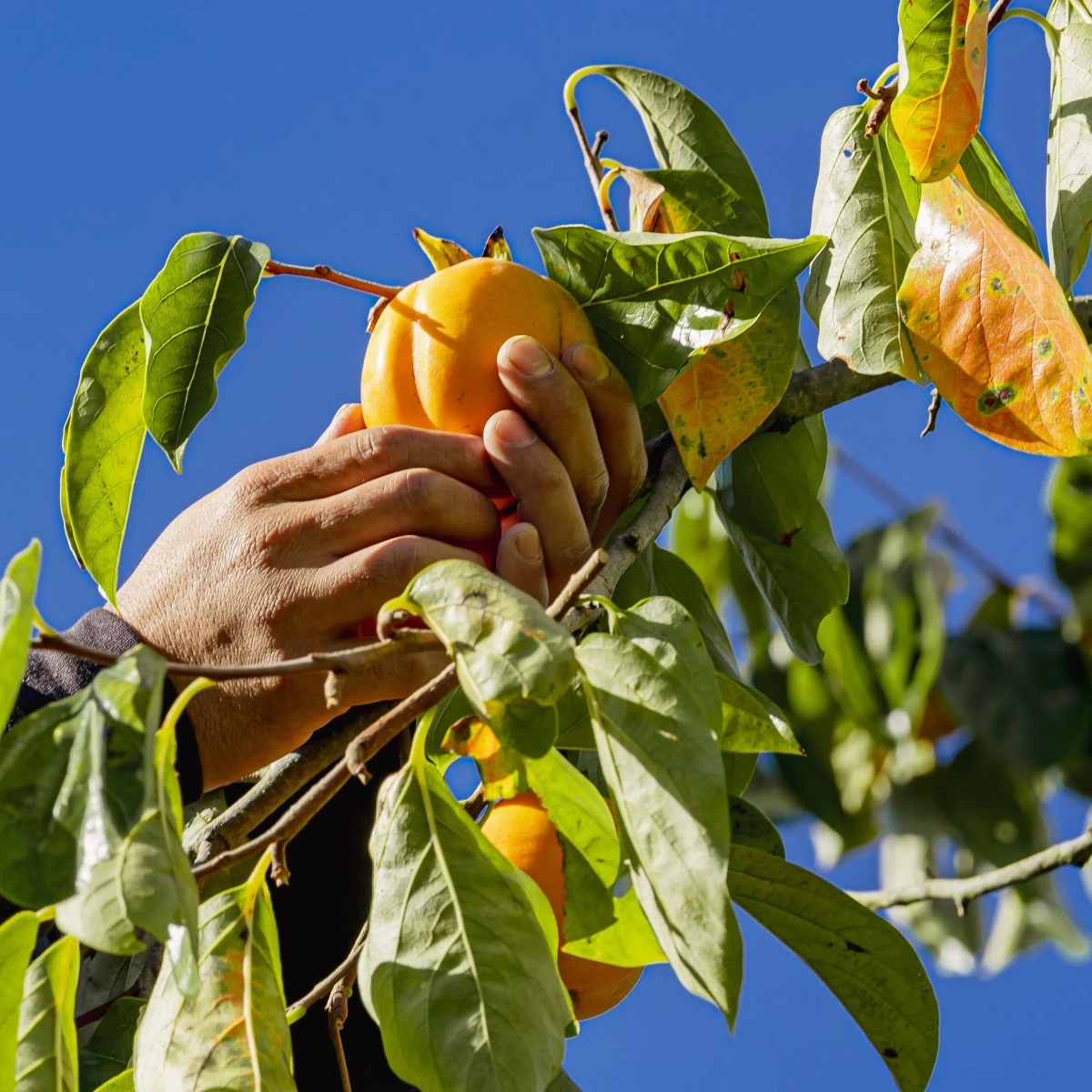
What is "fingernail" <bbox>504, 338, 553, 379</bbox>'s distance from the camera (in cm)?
104

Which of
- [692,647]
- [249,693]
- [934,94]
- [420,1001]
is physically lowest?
[420,1001]

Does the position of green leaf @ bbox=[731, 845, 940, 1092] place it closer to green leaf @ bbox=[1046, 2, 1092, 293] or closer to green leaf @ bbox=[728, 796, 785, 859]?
green leaf @ bbox=[728, 796, 785, 859]

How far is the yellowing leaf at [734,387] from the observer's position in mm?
1077

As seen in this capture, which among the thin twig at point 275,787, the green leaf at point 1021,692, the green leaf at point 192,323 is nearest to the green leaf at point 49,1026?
the thin twig at point 275,787

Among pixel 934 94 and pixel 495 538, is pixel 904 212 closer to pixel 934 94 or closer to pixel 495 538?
pixel 934 94

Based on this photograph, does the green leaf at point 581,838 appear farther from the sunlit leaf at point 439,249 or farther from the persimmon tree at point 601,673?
the sunlit leaf at point 439,249

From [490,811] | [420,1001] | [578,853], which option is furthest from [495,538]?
[420,1001]

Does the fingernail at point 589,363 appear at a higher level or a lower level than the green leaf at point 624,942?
higher

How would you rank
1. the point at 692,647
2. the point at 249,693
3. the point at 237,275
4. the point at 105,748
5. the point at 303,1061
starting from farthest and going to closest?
the point at 303,1061 < the point at 249,693 < the point at 237,275 < the point at 692,647 < the point at 105,748

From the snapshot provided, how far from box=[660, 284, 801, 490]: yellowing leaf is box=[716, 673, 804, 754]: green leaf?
17cm

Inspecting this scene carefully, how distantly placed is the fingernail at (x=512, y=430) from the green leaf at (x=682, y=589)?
264 millimetres

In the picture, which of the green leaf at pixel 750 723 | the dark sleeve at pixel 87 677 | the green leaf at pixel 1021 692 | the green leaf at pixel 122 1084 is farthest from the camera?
the green leaf at pixel 1021 692

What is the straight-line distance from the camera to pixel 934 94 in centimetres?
96

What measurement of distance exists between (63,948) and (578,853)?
0.30 metres
